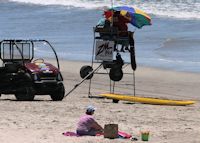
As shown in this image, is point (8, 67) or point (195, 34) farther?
point (195, 34)

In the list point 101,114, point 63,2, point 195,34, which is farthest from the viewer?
point 63,2

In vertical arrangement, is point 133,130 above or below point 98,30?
below

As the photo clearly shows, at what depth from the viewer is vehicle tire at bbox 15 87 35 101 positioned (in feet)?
53.5

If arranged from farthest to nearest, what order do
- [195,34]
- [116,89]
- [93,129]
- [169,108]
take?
1. [195,34]
2. [116,89]
3. [169,108]
4. [93,129]

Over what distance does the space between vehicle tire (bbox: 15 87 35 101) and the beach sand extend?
0.68 ft

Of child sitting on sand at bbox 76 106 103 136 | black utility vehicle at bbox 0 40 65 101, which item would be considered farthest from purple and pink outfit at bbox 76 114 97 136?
black utility vehicle at bbox 0 40 65 101

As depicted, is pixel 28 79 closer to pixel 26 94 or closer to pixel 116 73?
pixel 26 94

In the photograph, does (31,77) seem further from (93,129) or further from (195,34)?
(195,34)

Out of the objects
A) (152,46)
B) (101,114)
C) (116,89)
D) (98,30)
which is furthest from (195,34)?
→ (101,114)

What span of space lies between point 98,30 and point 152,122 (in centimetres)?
464

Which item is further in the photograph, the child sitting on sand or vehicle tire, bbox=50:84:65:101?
vehicle tire, bbox=50:84:65:101

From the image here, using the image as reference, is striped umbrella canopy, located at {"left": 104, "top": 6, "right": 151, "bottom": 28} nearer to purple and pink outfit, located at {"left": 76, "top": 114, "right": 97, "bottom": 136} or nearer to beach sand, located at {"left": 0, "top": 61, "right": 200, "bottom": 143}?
beach sand, located at {"left": 0, "top": 61, "right": 200, "bottom": 143}

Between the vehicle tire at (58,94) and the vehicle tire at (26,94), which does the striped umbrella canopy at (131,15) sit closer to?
the vehicle tire at (58,94)

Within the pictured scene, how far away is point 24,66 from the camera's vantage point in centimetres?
1633
